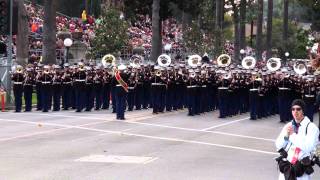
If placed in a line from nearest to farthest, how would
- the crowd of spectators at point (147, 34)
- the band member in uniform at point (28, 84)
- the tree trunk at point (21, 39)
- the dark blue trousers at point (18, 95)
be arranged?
the dark blue trousers at point (18, 95)
the band member in uniform at point (28, 84)
the tree trunk at point (21, 39)
the crowd of spectators at point (147, 34)

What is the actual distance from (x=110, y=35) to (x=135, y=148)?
959 inches

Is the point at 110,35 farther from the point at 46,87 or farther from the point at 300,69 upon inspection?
the point at 300,69

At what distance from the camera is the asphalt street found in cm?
1274

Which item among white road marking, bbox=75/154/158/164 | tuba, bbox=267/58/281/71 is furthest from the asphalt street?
tuba, bbox=267/58/281/71

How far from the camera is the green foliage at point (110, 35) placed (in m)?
40.0

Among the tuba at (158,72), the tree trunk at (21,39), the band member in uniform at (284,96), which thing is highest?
the tree trunk at (21,39)

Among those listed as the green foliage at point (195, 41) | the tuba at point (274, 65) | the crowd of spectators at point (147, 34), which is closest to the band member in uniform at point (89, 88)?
the tuba at point (274, 65)

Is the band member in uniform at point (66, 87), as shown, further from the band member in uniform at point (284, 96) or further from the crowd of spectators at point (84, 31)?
the crowd of spectators at point (84, 31)

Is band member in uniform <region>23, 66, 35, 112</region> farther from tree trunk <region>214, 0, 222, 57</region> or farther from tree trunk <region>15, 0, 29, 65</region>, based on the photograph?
tree trunk <region>214, 0, 222, 57</region>

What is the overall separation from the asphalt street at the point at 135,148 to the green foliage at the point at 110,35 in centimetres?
1540

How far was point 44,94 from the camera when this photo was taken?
1054 inches

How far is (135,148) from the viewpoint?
16109 mm

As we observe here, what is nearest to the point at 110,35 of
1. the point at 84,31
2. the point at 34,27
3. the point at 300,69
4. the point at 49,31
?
the point at 49,31

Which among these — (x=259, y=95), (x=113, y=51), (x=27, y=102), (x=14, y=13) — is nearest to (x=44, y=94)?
(x=27, y=102)
